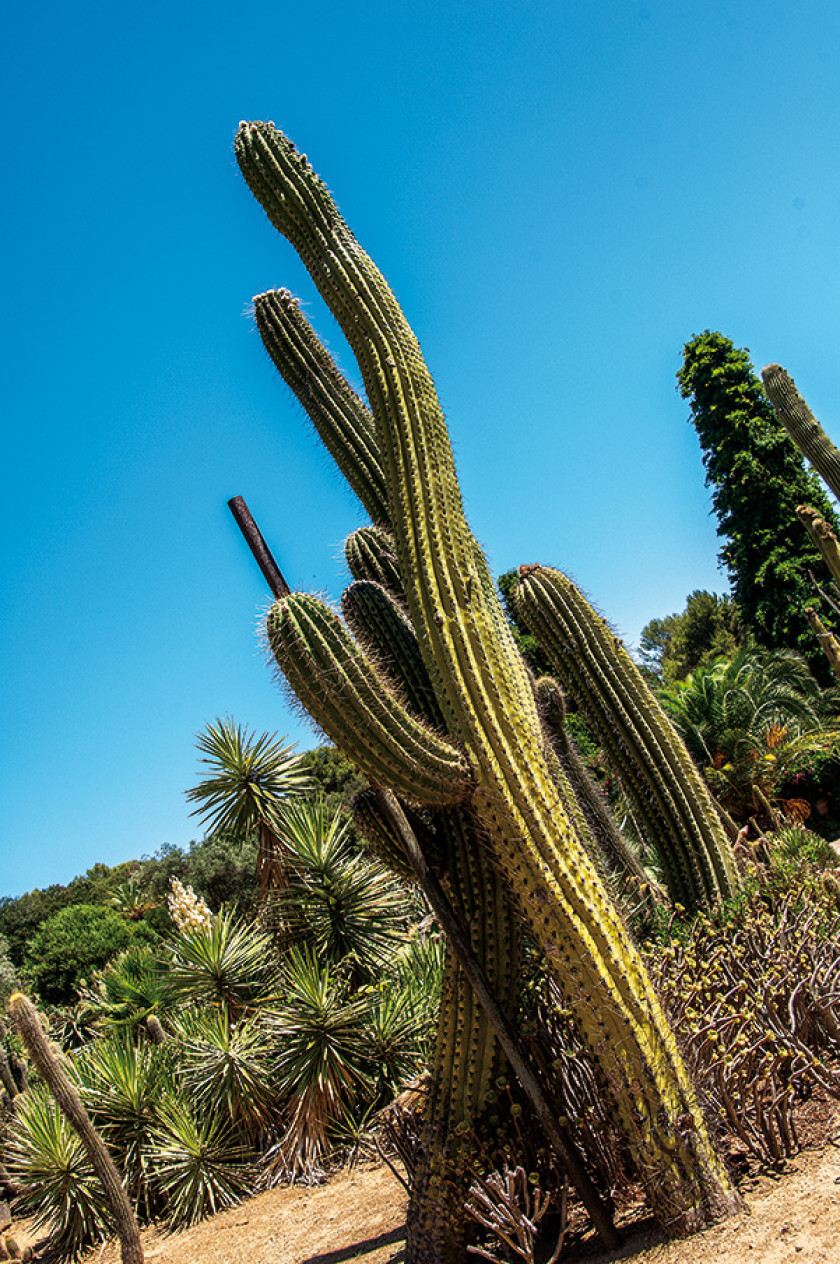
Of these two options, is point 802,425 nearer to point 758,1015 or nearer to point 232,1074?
point 758,1015

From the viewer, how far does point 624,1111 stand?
10.5 ft

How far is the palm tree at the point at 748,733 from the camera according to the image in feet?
50.9

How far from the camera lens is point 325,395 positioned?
18.0ft

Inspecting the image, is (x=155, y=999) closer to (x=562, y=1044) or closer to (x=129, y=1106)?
(x=129, y=1106)

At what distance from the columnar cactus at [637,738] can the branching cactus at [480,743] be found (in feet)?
4.76

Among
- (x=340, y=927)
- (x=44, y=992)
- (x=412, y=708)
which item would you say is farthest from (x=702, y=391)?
(x=44, y=992)

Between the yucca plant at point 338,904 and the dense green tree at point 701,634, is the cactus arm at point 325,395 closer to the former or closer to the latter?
the yucca plant at point 338,904

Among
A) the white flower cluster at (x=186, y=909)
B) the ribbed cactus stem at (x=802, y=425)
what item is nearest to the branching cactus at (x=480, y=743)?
the ribbed cactus stem at (x=802, y=425)

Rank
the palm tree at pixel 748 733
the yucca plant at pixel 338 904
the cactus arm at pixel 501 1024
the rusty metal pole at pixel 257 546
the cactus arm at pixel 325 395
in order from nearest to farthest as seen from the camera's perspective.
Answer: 1. the cactus arm at pixel 501 1024
2. the rusty metal pole at pixel 257 546
3. the cactus arm at pixel 325 395
4. the yucca plant at pixel 338 904
5. the palm tree at pixel 748 733

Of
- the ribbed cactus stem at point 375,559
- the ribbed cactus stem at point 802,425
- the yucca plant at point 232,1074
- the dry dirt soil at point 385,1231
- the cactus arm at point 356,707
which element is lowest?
the dry dirt soil at point 385,1231

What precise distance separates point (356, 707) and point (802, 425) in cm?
864

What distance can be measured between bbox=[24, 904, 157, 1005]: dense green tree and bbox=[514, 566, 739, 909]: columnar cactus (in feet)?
50.4

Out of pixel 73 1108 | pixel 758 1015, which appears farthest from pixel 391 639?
pixel 73 1108

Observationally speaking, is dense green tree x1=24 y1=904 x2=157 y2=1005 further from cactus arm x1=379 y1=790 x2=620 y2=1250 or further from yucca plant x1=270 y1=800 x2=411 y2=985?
cactus arm x1=379 y1=790 x2=620 y2=1250
